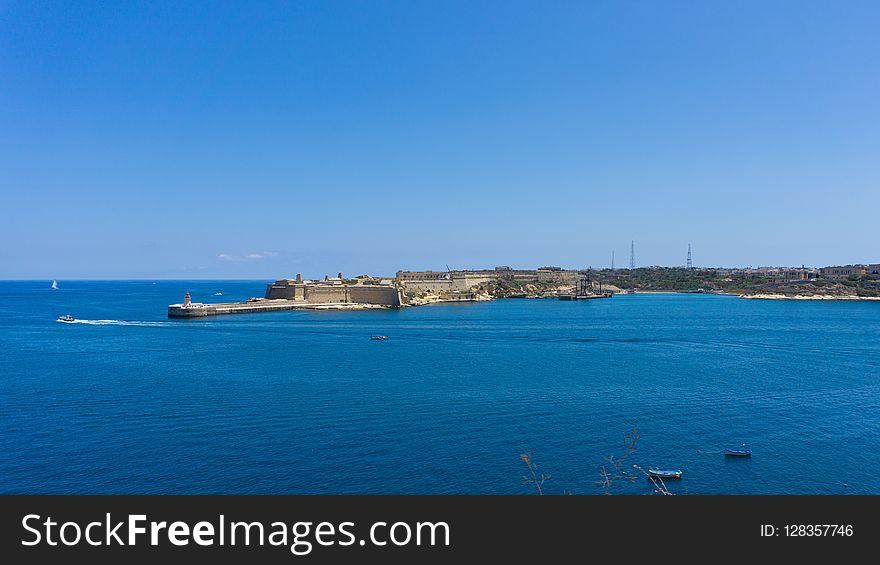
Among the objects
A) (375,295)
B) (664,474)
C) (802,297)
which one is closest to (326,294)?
(375,295)

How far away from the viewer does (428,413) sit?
53.8ft

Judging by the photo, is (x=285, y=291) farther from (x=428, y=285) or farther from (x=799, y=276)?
(x=799, y=276)

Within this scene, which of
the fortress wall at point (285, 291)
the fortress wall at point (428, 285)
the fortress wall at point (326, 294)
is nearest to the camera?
the fortress wall at point (326, 294)

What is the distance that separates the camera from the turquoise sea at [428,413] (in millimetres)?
11570

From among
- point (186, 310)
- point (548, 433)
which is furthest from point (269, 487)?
point (186, 310)

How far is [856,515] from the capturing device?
8.89 ft

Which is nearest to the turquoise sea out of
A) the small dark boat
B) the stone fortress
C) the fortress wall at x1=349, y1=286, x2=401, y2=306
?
the small dark boat

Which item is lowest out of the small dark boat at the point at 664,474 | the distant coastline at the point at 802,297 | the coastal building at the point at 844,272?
the small dark boat at the point at 664,474

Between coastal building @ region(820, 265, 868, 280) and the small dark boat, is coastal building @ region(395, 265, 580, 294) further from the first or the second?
the small dark boat

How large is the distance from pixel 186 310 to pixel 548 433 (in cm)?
4095

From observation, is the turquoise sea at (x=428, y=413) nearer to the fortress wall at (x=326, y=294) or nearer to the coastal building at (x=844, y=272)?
the fortress wall at (x=326, y=294)

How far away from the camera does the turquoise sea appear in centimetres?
1157

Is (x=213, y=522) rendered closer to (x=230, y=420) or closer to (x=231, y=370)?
(x=230, y=420)

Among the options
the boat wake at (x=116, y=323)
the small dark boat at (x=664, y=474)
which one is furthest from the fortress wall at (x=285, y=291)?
the small dark boat at (x=664, y=474)
